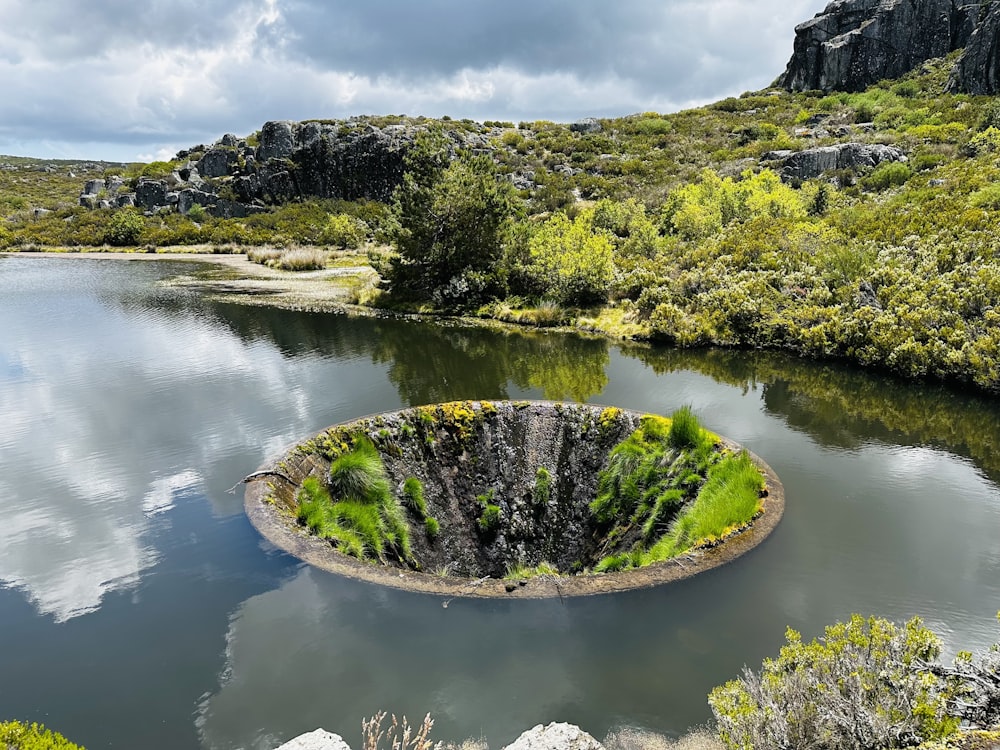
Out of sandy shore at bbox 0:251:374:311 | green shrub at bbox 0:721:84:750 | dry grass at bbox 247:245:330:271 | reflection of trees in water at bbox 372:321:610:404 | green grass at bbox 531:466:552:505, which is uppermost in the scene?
dry grass at bbox 247:245:330:271

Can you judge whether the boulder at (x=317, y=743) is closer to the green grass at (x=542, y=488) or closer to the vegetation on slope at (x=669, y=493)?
the vegetation on slope at (x=669, y=493)

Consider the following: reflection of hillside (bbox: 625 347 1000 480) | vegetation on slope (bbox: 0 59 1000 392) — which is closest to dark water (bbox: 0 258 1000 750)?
reflection of hillside (bbox: 625 347 1000 480)

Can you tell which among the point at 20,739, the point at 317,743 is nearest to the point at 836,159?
the point at 317,743

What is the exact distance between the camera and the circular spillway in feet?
30.5

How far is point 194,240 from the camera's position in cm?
6544

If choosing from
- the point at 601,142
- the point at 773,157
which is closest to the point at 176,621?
the point at 773,157

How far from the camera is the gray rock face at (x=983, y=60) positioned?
171ft

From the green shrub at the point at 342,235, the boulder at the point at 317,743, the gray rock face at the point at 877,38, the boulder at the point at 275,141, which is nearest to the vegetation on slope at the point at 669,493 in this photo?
the boulder at the point at 317,743

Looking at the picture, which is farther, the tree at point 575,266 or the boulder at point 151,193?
the boulder at point 151,193

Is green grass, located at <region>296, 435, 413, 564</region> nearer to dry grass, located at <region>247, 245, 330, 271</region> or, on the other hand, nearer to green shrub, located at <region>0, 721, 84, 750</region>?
green shrub, located at <region>0, 721, 84, 750</region>

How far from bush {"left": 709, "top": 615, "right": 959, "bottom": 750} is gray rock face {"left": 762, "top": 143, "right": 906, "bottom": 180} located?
44.0 meters

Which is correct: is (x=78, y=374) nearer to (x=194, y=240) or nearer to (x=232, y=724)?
(x=232, y=724)

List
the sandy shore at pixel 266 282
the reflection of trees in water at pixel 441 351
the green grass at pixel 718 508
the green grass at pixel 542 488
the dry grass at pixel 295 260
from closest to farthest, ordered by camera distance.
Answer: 1. the green grass at pixel 718 508
2. the green grass at pixel 542 488
3. the reflection of trees in water at pixel 441 351
4. the sandy shore at pixel 266 282
5. the dry grass at pixel 295 260

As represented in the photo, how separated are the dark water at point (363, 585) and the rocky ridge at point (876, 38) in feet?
252
